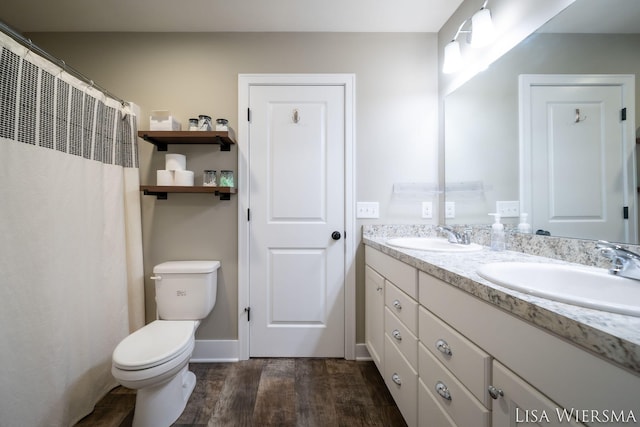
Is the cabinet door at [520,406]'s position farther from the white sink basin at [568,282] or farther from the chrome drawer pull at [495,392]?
the white sink basin at [568,282]

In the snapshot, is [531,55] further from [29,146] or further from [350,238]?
[29,146]

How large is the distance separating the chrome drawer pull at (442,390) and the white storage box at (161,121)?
2.01m

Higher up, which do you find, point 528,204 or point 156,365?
point 528,204

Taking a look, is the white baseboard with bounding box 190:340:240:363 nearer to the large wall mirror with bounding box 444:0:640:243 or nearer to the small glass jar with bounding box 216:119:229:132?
the small glass jar with bounding box 216:119:229:132

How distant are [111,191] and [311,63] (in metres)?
1.63

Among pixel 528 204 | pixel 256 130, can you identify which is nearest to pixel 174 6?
pixel 256 130

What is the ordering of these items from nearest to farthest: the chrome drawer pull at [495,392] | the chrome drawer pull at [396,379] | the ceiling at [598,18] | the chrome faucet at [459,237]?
1. the chrome drawer pull at [495,392]
2. the ceiling at [598,18]
3. the chrome drawer pull at [396,379]
4. the chrome faucet at [459,237]

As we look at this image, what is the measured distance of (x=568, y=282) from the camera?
0.77 meters

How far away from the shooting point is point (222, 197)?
5.59 feet

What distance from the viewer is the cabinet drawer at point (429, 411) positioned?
31.9 inches

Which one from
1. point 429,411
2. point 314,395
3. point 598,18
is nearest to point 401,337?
point 429,411

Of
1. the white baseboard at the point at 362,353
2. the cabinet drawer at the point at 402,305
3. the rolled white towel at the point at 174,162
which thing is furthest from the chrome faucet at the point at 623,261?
the rolled white towel at the point at 174,162

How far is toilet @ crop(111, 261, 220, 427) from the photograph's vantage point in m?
1.07

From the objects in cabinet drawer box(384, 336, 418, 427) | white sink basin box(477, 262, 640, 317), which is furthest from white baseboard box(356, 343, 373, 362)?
white sink basin box(477, 262, 640, 317)
